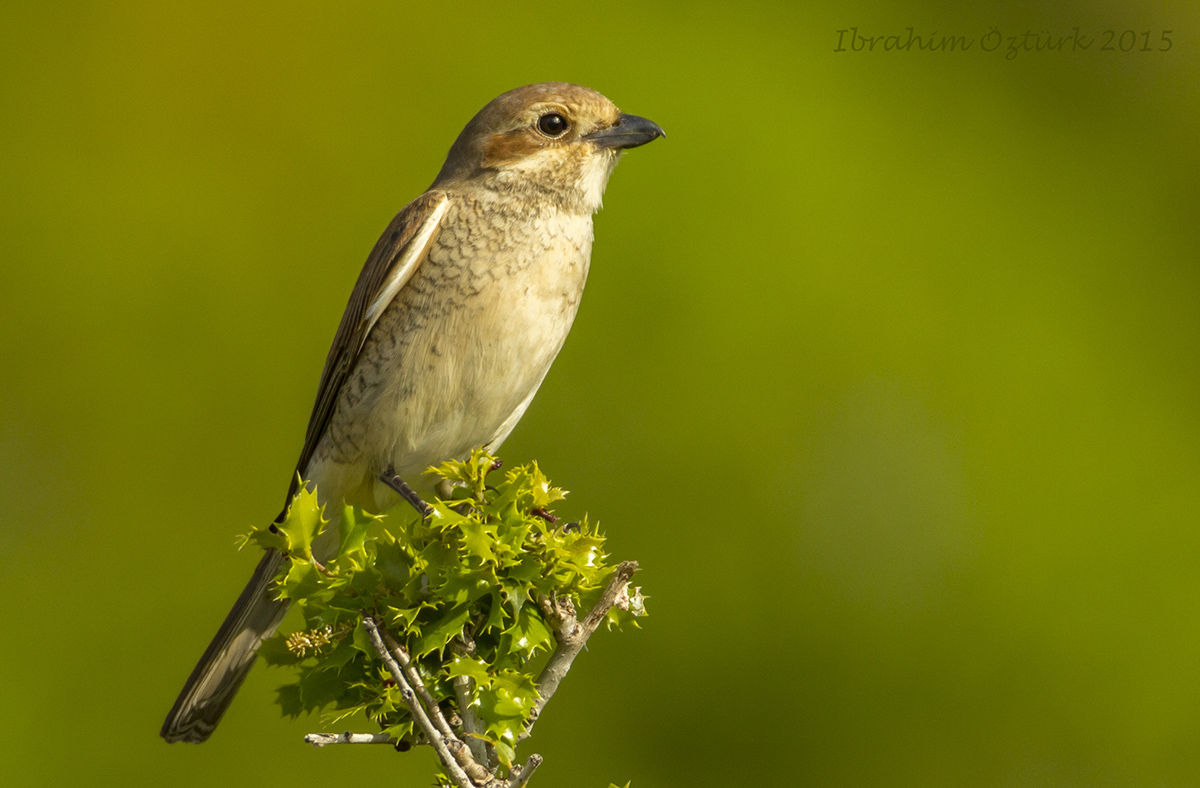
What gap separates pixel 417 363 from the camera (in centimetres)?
283

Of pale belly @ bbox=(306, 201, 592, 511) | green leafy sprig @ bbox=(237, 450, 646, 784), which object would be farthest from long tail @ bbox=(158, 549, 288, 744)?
green leafy sprig @ bbox=(237, 450, 646, 784)

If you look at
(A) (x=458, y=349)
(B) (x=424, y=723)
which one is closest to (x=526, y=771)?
(B) (x=424, y=723)

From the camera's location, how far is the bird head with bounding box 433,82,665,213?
2938 mm

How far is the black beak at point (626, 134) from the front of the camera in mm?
2941

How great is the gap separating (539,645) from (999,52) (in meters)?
4.00

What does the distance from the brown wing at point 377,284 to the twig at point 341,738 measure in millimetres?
1340

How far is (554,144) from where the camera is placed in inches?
116

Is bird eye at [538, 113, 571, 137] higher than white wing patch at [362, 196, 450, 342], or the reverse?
bird eye at [538, 113, 571, 137]

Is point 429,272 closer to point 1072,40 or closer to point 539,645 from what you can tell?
point 539,645

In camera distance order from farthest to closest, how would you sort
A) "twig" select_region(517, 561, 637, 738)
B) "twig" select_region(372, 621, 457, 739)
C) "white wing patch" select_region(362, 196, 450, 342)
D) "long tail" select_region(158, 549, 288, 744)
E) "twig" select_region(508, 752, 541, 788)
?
"white wing patch" select_region(362, 196, 450, 342) < "long tail" select_region(158, 549, 288, 744) < "twig" select_region(517, 561, 637, 738) < "twig" select_region(372, 621, 457, 739) < "twig" select_region(508, 752, 541, 788)

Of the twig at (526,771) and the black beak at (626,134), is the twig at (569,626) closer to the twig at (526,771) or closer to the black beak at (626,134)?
the twig at (526,771)

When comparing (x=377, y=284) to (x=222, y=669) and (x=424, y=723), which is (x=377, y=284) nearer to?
(x=222, y=669)

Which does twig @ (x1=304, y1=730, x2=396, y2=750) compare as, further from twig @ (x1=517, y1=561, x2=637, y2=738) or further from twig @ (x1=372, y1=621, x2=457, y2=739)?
twig @ (x1=517, y1=561, x2=637, y2=738)

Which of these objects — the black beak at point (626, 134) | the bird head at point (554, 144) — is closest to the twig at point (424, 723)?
the bird head at point (554, 144)
